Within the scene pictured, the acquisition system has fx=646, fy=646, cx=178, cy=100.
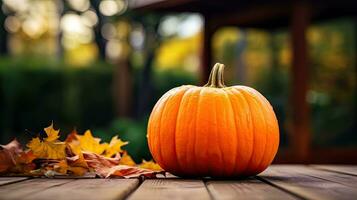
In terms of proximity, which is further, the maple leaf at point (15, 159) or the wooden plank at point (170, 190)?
the maple leaf at point (15, 159)

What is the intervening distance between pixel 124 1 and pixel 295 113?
30.4ft

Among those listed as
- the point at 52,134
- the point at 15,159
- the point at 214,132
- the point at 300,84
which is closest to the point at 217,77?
the point at 214,132

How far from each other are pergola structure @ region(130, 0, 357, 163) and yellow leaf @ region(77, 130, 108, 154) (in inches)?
143

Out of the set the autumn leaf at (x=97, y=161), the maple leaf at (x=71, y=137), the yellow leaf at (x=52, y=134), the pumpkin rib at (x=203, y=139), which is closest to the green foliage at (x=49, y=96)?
the maple leaf at (x=71, y=137)

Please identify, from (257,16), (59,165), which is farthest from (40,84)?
(59,165)

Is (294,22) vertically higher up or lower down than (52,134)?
higher up

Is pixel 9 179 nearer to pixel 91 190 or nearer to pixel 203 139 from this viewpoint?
pixel 91 190

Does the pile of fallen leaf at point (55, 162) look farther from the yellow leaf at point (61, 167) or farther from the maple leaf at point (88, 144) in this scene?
the maple leaf at point (88, 144)

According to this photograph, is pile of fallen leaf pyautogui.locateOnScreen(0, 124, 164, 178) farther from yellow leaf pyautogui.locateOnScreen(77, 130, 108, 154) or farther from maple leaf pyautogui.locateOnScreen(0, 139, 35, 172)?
yellow leaf pyautogui.locateOnScreen(77, 130, 108, 154)

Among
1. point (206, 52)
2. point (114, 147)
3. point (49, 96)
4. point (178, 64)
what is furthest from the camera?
point (178, 64)

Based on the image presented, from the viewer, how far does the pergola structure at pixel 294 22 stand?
581cm

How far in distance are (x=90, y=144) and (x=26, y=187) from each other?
2.33 feet

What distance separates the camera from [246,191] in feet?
5.15

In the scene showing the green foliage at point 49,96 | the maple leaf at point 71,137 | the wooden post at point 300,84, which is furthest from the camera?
the green foliage at point 49,96
